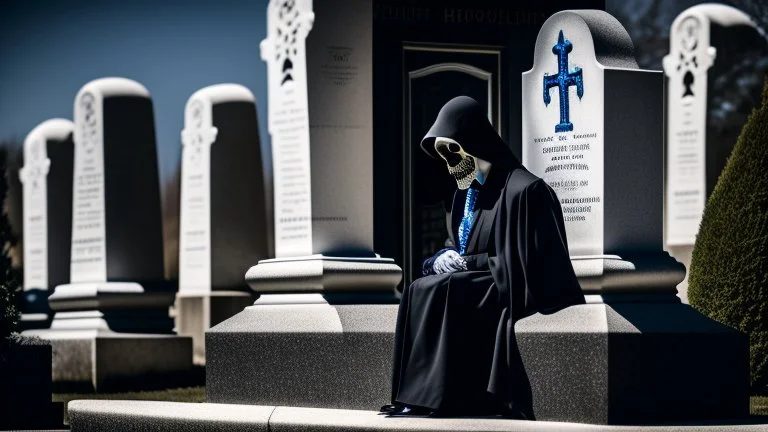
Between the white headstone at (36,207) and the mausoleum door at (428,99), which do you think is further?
the white headstone at (36,207)

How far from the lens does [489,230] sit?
737 cm

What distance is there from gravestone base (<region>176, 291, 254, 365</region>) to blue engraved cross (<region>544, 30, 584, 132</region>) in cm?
952

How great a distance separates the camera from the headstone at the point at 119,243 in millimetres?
15312

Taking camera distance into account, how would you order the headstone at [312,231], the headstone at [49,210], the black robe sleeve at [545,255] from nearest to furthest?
the black robe sleeve at [545,255]
the headstone at [312,231]
the headstone at [49,210]

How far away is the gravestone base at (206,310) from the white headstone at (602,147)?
9517 millimetres

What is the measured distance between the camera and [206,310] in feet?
55.4

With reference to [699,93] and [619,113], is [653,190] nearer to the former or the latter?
[619,113]

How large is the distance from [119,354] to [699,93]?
6.46 meters

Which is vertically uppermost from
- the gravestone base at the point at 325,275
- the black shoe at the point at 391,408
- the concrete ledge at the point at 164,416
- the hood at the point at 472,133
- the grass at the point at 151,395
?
the hood at the point at 472,133

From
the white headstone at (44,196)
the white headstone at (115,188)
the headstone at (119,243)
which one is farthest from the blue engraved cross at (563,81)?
the white headstone at (44,196)

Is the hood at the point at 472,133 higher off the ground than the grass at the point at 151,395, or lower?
higher

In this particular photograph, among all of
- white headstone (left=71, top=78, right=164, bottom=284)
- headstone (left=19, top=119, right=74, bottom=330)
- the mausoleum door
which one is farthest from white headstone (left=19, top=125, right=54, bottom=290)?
the mausoleum door

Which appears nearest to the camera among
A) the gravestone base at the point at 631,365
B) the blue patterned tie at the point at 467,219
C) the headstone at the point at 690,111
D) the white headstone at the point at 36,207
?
the gravestone base at the point at 631,365

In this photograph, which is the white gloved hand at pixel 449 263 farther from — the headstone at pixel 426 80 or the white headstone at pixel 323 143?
the headstone at pixel 426 80
